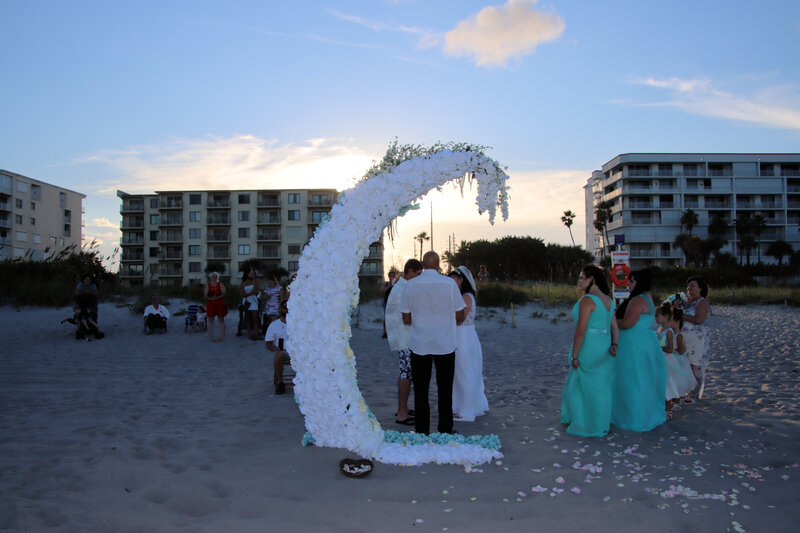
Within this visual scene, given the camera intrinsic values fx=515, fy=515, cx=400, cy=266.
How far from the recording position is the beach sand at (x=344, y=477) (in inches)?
144

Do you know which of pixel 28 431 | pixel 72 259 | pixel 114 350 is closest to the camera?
Result: pixel 28 431

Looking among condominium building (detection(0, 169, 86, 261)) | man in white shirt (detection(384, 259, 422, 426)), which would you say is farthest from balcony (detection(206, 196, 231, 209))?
man in white shirt (detection(384, 259, 422, 426))

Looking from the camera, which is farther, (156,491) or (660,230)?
(660,230)

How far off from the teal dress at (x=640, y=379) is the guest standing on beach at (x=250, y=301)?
31.6 ft

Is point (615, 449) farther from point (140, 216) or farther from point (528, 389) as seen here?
point (140, 216)

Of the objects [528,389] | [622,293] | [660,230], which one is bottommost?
[528,389]

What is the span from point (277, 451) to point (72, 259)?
2221 cm

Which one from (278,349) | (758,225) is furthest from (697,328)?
(758,225)

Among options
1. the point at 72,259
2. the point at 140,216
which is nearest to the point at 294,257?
the point at 140,216

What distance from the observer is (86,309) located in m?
13.6

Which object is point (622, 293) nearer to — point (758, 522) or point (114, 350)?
point (758, 522)

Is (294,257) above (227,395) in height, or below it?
above

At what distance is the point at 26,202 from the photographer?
69.1m

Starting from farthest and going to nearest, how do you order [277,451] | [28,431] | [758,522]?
[28,431] < [277,451] < [758,522]
